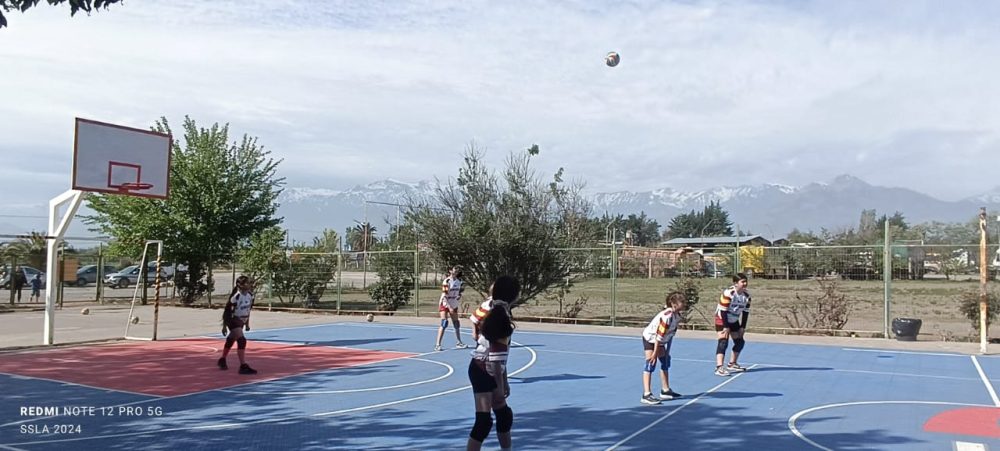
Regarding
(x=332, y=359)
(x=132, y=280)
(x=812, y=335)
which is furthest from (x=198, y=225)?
(x=812, y=335)

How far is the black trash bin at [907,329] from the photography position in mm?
18312

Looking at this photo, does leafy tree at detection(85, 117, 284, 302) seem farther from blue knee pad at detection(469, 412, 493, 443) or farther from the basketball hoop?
blue knee pad at detection(469, 412, 493, 443)

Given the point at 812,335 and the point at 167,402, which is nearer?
the point at 167,402

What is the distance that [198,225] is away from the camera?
31.3m

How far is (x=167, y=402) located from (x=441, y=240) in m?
14.8

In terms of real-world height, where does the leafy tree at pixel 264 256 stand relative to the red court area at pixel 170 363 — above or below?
above

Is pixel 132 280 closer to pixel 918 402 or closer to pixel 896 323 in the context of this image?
pixel 896 323

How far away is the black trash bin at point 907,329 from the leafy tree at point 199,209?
2435 centimetres

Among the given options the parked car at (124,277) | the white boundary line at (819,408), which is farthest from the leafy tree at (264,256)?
the white boundary line at (819,408)

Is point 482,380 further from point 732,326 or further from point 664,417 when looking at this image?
point 732,326

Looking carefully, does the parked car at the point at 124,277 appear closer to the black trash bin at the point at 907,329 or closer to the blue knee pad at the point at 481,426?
the black trash bin at the point at 907,329

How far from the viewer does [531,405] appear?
10.4 m

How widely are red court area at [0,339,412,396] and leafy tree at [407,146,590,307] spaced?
26.4 ft

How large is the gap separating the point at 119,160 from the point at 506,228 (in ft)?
36.3
